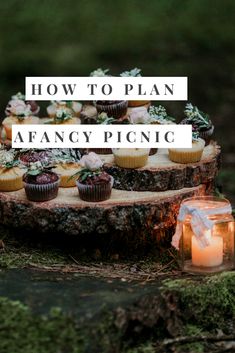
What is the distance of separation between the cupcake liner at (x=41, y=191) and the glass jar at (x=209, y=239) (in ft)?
2.64

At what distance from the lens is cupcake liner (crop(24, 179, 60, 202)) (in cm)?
586

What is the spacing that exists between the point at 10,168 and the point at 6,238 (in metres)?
0.48

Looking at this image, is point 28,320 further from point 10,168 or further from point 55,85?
point 55,85

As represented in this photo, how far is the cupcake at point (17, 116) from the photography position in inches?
262

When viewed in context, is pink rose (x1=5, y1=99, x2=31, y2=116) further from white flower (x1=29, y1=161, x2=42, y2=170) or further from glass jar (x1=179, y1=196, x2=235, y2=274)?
glass jar (x1=179, y1=196, x2=235, y2=274)

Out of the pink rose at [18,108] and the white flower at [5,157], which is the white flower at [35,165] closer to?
the white flower at [5,157]

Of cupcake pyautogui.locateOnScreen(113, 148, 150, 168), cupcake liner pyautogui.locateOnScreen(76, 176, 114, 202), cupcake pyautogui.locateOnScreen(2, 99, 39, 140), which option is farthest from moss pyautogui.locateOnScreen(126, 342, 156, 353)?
cupcake pyautogui.locateOnScreen(2, 99, 39, 140)

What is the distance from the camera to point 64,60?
1280cm

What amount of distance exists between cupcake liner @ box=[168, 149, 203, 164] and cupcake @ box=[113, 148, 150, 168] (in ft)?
0.60

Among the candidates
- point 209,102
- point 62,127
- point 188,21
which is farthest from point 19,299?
point 188,21

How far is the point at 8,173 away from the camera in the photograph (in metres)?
6.10

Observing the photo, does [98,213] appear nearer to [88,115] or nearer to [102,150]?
[102,150]

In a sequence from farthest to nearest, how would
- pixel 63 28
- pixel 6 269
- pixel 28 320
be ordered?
pixel 63 28, pixel 6 269, pixel 28 320

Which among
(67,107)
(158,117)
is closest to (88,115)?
(67,107)
